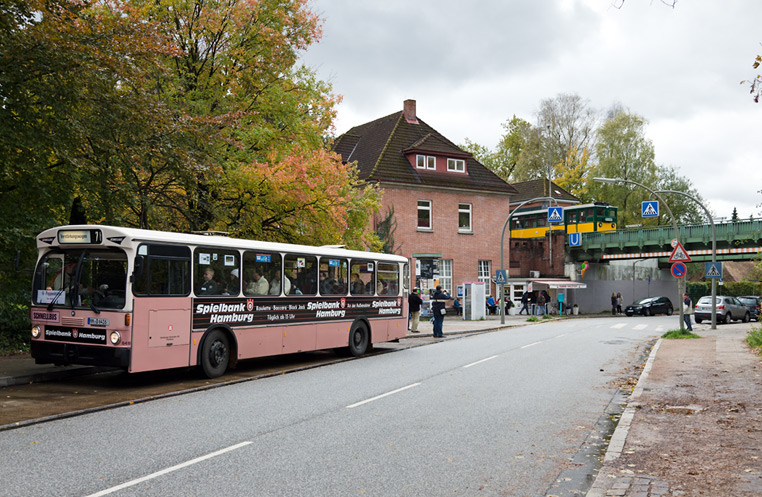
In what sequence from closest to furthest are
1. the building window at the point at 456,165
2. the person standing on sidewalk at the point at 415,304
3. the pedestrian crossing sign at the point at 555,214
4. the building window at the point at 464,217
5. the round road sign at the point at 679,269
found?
Result: the round road sign at the point at 679,269 → the person standing on sidewalk at the point at 415,304 → the pedestrian crossing sign at the point at 555,214 → the building window at the point at 464,217 → the building window at the point at 456,165

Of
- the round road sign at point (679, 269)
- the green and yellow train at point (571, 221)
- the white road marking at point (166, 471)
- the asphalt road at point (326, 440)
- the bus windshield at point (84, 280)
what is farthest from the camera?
the green and yellow train at point (571, 221)

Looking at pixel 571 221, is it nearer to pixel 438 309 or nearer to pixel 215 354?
pixel 438 309

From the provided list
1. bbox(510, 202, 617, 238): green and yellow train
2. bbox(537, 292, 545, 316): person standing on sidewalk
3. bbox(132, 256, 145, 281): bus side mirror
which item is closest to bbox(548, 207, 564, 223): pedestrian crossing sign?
bbox(537, 292, 545, 316): person standing on sidewalk

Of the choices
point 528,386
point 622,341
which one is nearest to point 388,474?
point 528,386

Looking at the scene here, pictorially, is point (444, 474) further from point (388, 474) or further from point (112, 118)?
point (112, 118)

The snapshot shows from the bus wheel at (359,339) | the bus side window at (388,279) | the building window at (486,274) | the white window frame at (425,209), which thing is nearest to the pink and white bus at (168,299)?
the bus wheel at (359,339)

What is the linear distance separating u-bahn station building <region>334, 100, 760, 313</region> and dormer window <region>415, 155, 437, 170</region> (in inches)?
2.5

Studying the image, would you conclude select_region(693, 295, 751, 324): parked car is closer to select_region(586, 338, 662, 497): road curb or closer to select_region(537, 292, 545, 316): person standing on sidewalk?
select_region(537, 292, 545, 316): person standing on sidewalk

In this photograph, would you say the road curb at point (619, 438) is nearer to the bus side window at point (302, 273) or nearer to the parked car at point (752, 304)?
the bus side window at point (302, 273)

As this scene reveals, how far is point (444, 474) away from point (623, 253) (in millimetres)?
53321

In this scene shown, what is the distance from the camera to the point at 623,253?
56406 millimetres

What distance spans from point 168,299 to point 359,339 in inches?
279

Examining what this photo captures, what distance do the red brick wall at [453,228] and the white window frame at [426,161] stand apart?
1.87m

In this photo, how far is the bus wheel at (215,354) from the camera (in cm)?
1331
